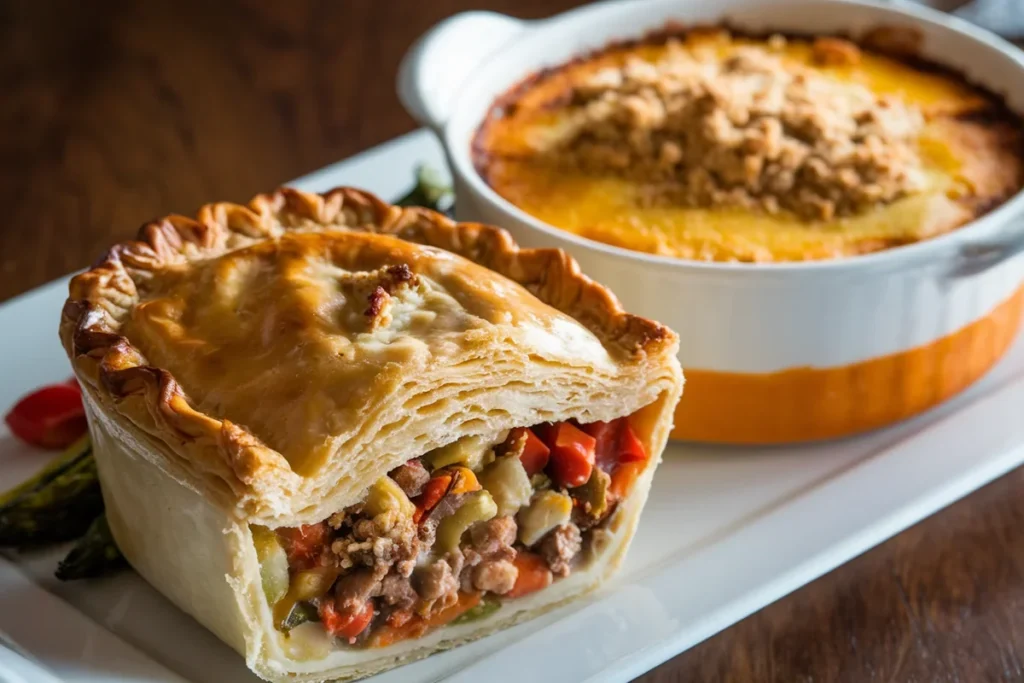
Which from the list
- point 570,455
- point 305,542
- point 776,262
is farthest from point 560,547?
point 776,262

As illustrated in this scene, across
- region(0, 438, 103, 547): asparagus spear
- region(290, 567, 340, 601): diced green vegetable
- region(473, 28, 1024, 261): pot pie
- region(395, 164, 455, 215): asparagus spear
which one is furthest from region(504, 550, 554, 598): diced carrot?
region(395, 164, 455, 215): asparagus spear

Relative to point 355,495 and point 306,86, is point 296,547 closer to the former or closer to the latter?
point 355,495

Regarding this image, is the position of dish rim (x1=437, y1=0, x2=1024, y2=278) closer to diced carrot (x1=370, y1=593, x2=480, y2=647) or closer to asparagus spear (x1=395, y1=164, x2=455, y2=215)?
asparagus spear (x1=395, y1=164, x2=455, y2=215)

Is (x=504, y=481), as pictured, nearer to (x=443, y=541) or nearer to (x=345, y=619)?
(x=443, y=541)

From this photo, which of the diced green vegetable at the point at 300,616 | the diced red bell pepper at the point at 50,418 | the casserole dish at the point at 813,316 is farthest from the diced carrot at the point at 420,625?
the diced red bell pepper at the point at 50,418

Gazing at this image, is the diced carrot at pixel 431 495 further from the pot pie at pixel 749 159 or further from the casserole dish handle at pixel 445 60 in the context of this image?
the casserole dish handle at pixel 445 60

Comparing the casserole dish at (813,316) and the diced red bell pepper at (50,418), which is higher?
the casserole dish at (813,316)
